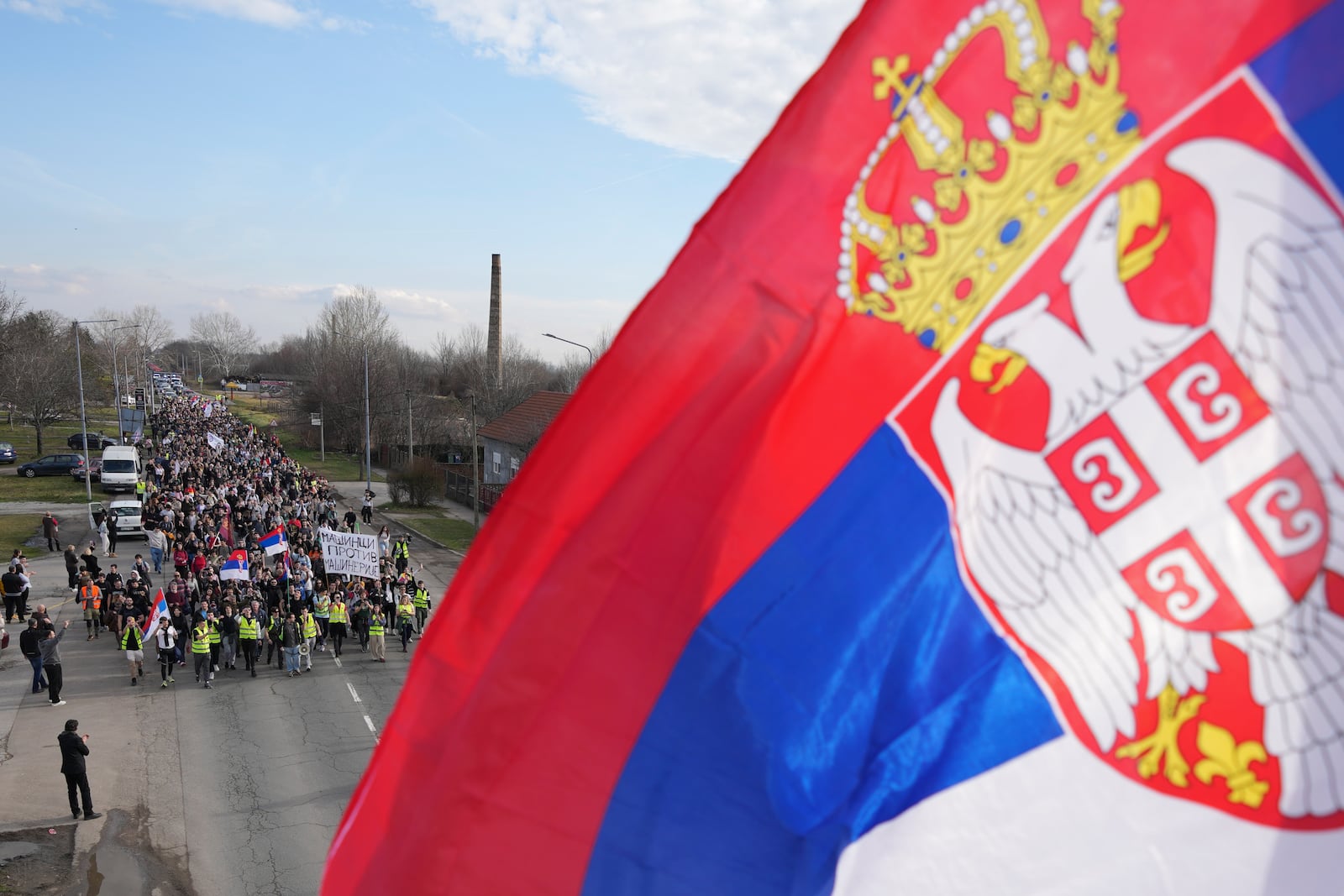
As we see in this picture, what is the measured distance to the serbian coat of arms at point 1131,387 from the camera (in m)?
2.18

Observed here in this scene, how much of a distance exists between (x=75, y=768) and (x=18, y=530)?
27178 millimetres

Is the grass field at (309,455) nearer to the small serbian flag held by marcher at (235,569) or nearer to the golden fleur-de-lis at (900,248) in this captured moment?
the small serbian flag held by marcher at (235,569)

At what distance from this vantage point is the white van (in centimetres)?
4119

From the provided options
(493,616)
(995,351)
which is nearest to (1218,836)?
(995,351)

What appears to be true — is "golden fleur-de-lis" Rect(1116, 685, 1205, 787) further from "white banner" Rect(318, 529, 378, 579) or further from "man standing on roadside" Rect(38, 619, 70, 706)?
"white banner" Rect(318, 529, 378, 579)

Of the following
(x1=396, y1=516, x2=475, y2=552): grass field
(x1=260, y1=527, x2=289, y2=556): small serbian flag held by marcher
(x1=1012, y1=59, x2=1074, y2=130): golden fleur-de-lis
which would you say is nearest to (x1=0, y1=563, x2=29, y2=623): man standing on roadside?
(x1=260, y1=527, x2=289, y2=556): small serbian flag held by marcher

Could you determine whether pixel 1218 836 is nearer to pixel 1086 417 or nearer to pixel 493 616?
pixel 1086 417

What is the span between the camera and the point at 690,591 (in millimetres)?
2932

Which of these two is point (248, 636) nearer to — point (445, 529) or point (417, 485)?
point (445, 529)

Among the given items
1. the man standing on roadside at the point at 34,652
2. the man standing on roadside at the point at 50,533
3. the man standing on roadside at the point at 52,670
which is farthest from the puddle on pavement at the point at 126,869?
the man standing on roadside at the point at 50,533

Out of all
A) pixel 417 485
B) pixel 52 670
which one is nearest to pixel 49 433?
pixel 417 485

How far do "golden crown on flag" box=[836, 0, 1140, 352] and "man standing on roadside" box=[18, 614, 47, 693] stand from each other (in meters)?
19.2

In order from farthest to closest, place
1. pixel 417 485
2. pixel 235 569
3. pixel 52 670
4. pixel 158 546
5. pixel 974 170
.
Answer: pixel 417 485, pixel 158 546, pixel 235 569, pixel 52 670, pixel 974 170

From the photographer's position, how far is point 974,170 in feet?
8.68
